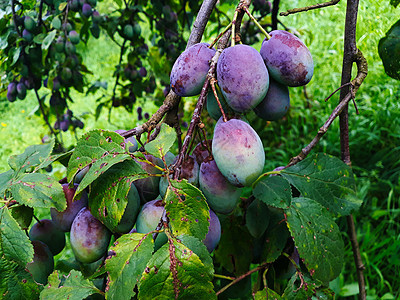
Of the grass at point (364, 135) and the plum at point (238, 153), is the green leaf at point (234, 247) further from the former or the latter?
the grass at point (364, 135)

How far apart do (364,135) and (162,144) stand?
2099mm

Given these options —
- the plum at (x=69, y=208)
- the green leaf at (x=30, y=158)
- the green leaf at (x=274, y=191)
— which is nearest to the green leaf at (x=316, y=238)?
the green leaf at (x=274, y=191)

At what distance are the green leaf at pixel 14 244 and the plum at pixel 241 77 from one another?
1.27ft

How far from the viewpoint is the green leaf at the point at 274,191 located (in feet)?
2.15

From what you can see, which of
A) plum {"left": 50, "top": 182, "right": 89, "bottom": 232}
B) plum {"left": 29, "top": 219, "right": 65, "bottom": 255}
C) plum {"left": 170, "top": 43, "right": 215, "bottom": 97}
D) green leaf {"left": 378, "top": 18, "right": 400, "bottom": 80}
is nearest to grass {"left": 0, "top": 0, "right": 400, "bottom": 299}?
green leaf {"left": 378, "top": 18, "right": 400, "bottom": 80}

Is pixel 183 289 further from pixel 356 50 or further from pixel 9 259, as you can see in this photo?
pixel 356 50

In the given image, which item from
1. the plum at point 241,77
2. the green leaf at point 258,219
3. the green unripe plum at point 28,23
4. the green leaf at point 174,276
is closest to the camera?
the green leaf at point 174,276

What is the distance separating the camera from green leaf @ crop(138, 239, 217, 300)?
495mm

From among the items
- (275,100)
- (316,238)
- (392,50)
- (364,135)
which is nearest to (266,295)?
(316,238)

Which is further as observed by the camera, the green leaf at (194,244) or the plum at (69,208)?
the plum at (69,208)

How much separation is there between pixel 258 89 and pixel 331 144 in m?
1.91

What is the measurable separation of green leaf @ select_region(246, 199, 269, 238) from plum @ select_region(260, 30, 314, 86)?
0.28 m

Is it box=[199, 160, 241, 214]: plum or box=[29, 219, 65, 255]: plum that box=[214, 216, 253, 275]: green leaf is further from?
box=[29, 219, 65, 255]: plum

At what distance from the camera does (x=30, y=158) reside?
749 mm
